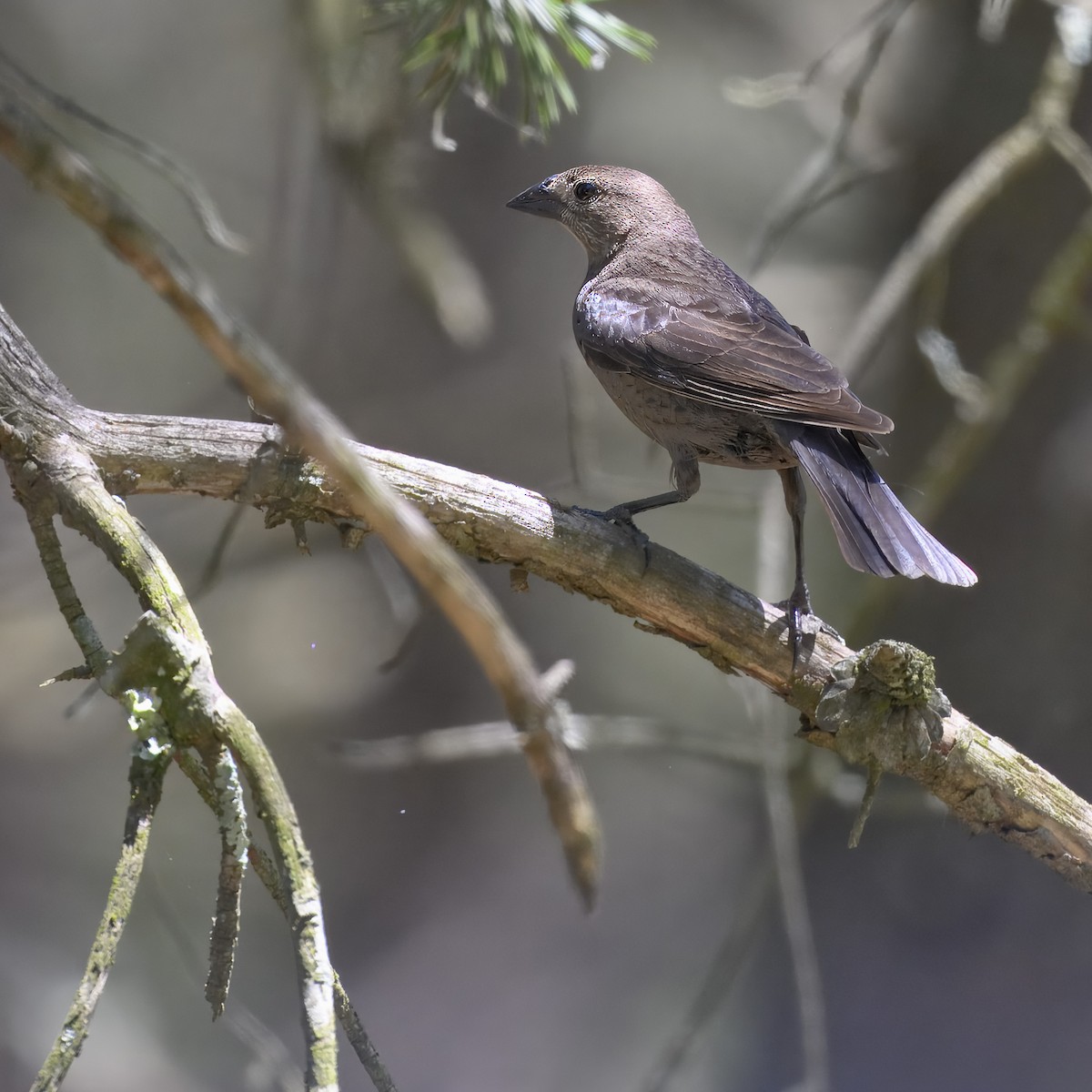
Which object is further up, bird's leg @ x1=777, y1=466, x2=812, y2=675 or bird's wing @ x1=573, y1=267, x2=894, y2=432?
bird's wing @ x1=573, y1=267, x2=894, y2=432

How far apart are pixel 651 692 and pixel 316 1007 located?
4.19 m

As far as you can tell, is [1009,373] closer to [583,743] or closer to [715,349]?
[715,349]

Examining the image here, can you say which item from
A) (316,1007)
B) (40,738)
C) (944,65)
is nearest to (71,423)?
(316,1007)

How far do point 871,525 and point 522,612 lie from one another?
2.95 meters

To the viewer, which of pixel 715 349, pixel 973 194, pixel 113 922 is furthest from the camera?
pixel 973 194

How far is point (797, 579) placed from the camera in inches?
103

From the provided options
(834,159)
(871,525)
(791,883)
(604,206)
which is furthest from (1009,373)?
(791,883)

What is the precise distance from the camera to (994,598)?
4.60 m

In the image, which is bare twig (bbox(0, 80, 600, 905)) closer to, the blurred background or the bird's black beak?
the bird's black beak

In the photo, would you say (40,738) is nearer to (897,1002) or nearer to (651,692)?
(651,692)

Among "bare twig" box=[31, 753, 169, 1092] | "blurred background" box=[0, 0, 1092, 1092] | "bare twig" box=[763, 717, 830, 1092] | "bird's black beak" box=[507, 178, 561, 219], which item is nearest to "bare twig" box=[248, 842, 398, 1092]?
"bare twig" box=[31, 753, 169, 1092]

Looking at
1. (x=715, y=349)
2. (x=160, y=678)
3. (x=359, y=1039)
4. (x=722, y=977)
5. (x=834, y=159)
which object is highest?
(x=834, y=159)

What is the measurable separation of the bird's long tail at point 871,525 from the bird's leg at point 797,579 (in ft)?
0.46

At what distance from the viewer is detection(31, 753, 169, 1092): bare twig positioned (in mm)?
1325
